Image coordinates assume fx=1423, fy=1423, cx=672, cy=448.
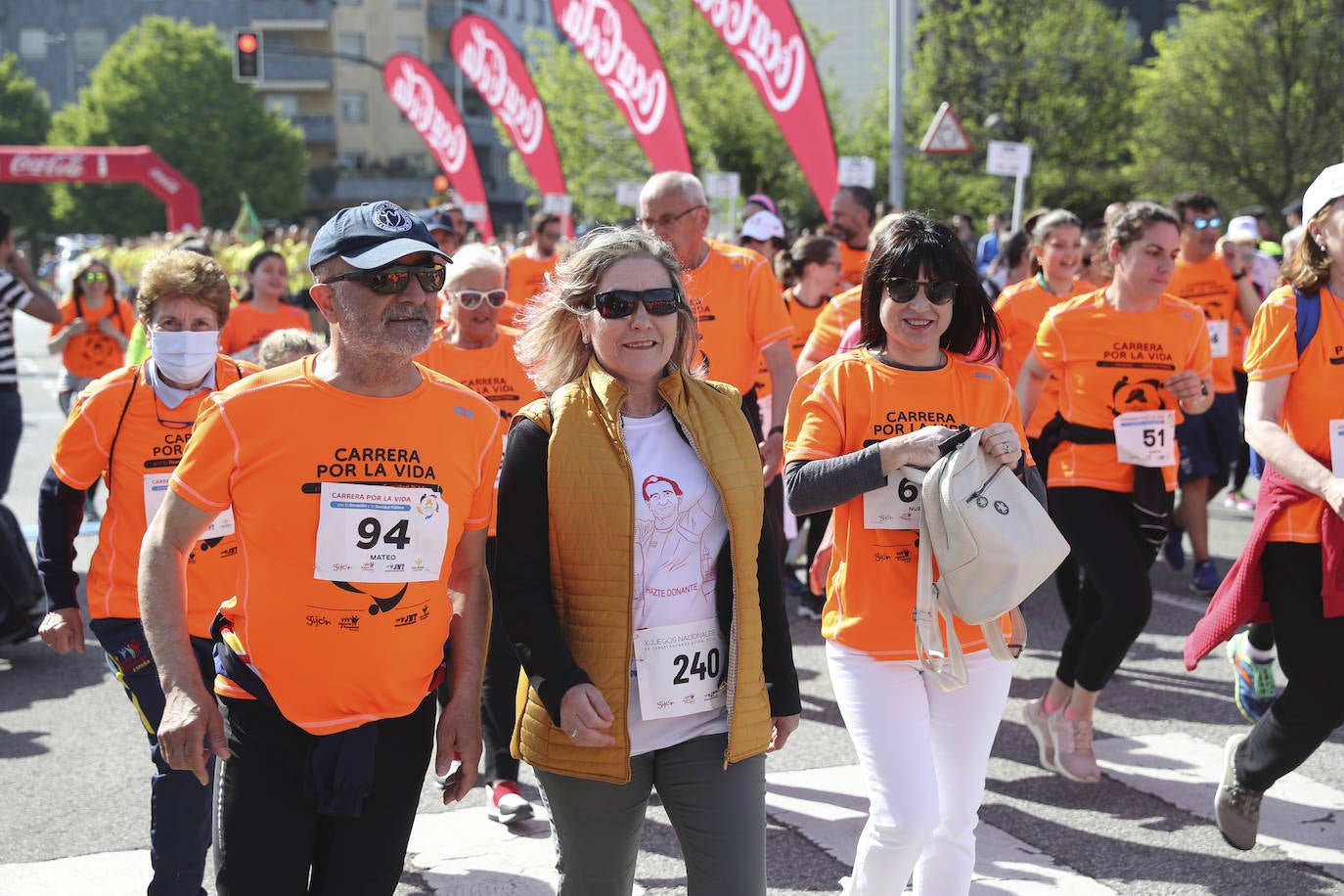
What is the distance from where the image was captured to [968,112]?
44.3 meters

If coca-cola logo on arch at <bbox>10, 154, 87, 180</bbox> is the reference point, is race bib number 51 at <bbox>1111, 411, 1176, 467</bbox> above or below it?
below

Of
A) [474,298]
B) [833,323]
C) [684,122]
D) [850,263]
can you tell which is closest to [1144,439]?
[833,323]

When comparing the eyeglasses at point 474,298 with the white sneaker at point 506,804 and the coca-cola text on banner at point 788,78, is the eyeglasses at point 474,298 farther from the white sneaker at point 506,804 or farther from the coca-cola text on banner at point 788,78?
the coca-cola text on banner at point 788,78

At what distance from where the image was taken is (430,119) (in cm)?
2577

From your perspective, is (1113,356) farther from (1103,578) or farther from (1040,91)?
(1040,91)

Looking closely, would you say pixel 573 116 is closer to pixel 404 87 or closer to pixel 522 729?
pixel 404 87

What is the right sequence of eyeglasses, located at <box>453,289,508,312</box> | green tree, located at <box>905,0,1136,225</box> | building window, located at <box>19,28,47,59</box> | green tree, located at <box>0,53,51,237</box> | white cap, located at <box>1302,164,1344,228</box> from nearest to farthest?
white cap, located at <box>1302,164,1344,228</box>, eyeglasses, located at <box>453,289,508,312</box>, green tree, located at <box>905,0,1136,225</box>, green tree, located at <box>0,53,51,237</box>, building window, located at <box>19,28,47,59</box>

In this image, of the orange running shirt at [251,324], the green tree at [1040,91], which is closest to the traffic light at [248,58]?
the green tree at [1040,91]

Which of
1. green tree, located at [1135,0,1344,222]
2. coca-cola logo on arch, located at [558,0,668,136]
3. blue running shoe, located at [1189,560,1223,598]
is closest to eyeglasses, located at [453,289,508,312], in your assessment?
blue running shoe, located at [1189,560,1223,598]

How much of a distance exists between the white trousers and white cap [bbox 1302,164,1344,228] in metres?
1.72

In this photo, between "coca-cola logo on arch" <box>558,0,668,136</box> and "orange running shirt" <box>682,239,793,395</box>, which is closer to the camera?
"orange running shirt" <box>682,239,793,395</box>

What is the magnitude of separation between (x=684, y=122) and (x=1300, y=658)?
130ft

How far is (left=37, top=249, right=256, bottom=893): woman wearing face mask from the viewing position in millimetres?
3738

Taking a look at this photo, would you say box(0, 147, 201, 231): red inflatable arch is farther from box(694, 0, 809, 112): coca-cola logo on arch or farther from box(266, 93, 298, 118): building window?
box(266, 93, 298, 118): building window
